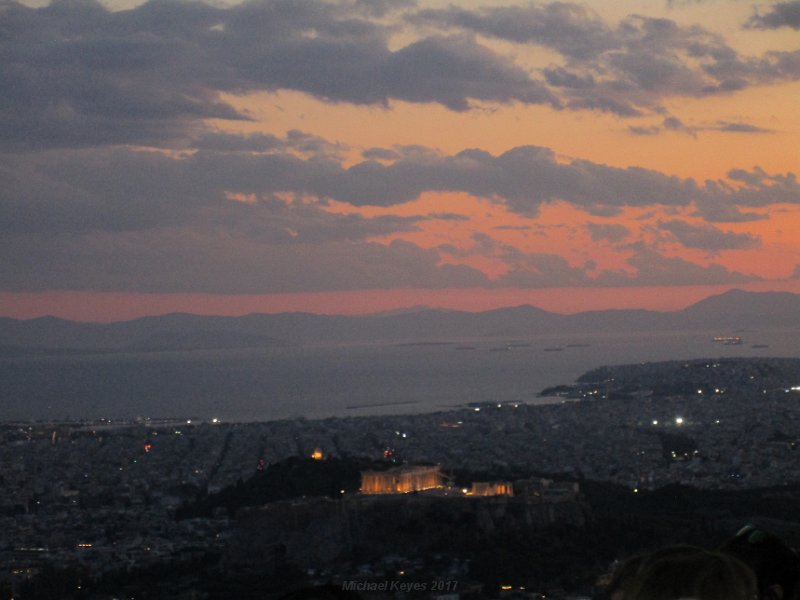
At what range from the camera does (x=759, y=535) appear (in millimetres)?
3090

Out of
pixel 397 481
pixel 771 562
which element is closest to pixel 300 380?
pixel 397 481

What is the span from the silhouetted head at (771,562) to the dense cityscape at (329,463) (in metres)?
16.3

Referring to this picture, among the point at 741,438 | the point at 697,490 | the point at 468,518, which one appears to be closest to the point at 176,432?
the point at 741,438

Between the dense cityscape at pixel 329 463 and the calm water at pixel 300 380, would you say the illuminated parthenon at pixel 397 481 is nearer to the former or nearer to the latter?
the dense cityscape at pixel 329 463

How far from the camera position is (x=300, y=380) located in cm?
11825

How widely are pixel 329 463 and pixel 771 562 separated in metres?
31.1

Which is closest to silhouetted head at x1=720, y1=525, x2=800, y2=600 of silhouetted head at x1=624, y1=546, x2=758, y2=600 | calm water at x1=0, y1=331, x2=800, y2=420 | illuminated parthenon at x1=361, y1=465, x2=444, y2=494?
silhouetted head at x1=624, y1=546, x2=758, y2=600

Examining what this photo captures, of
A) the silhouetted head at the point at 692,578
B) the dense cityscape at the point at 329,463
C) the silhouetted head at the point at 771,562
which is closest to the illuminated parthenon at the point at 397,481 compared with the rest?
the dense cityscape at the point at 329,463

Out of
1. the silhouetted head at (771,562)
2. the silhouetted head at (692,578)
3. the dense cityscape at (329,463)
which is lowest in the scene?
the dense cityscape at (329,463)

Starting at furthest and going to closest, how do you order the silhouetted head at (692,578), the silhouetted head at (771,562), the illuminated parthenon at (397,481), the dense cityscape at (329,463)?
1. the illuminated parthenon at (397,481)
2. the dense cityscape at (329,463)
3. the silhouetted head at (771,562)
4. the silhouetted head at (692,578)

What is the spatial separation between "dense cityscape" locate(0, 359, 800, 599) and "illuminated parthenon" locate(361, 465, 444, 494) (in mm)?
369

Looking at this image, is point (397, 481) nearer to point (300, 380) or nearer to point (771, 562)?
point (771, 562)

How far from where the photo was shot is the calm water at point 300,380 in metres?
85.8

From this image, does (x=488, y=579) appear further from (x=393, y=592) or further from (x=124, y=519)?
(x=124, y=519)
